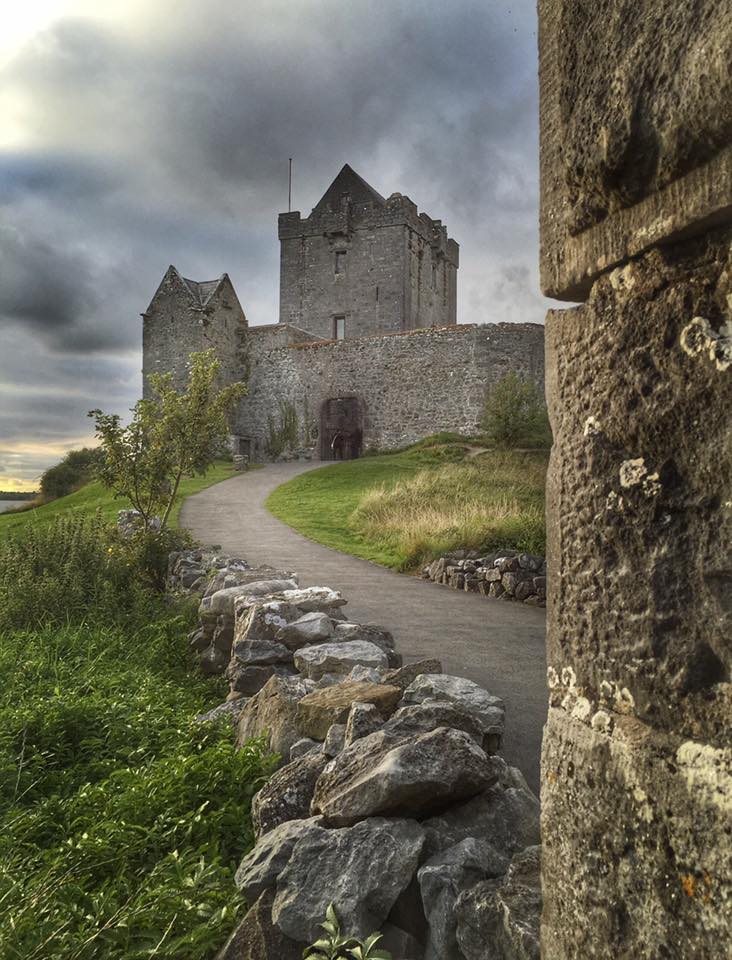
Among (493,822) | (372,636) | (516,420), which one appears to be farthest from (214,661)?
(516,420)

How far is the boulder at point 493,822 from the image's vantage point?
256 cm

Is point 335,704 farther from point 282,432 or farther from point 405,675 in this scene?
point 282,432

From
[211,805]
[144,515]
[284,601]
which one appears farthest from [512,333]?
[211,805]

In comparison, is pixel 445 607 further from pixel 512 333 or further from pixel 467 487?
pixel 512 333

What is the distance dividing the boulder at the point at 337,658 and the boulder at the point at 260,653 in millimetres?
337

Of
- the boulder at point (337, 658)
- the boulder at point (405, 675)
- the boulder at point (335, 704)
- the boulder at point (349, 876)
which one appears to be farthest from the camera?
the boulder at point (337, 658)

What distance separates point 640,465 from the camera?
1.49 metres

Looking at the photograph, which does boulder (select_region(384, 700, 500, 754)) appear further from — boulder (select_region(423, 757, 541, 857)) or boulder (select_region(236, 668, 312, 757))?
boulder (select_region(236, 668, 312, 757))

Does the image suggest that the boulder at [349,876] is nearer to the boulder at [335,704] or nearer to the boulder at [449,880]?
the boulder at [449,880]

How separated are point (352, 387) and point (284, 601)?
2786 cm

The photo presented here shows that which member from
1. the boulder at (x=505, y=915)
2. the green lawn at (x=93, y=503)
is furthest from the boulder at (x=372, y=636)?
the green lawn at (x=93, y=503)

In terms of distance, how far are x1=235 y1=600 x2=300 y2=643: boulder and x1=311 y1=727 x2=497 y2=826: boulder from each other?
292 cm

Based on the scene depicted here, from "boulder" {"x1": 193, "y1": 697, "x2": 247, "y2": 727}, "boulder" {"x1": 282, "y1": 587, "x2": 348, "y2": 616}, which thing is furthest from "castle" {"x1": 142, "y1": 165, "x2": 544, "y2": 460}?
"boulder" {"x1": 193, "y1": 697, "x2": 247, "y2": 727}

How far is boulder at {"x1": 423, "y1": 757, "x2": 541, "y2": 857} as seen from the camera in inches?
101
